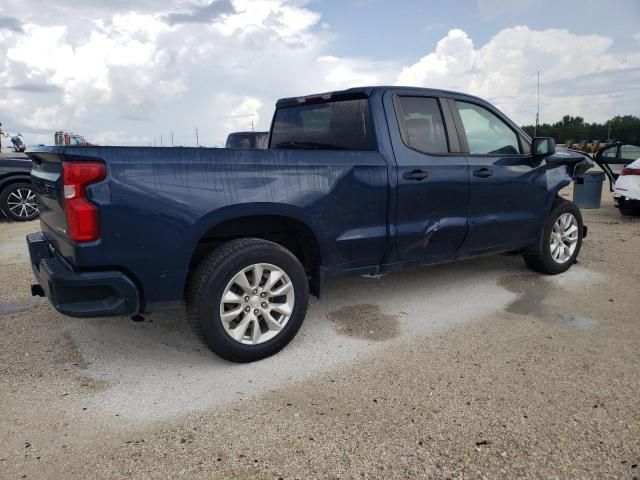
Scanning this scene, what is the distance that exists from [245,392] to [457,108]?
115 inches

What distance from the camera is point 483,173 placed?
14.2ft

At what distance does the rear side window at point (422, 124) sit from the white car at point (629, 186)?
20.6ft

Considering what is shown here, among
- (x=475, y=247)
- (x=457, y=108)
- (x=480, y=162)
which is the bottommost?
(x=475, y=247)

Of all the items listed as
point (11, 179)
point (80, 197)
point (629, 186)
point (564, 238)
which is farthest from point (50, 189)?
point (629, 186)

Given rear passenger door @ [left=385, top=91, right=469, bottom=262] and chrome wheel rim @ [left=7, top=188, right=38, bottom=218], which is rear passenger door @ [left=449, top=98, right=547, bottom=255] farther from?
chrome wheel rim @ [left=7, top=188, right=38, bottom=218]

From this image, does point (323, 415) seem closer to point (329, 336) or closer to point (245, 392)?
point (245, 392)

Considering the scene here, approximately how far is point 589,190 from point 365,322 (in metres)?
8.56

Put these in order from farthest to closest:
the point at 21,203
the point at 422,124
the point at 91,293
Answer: the point at 21,203, the point at 422,124, the point at 91,293

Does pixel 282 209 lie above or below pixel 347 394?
above

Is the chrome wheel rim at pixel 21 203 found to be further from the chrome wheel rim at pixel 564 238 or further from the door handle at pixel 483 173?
the chrome wheel rim at pixel 564 238

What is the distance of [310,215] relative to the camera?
3.38 meters

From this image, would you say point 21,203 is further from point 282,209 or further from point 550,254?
point 550,254

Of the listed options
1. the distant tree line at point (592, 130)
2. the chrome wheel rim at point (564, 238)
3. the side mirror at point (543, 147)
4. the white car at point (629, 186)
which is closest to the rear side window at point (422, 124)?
the side mirror at point (543, 147)

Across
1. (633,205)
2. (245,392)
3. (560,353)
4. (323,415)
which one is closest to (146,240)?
(245,392)
